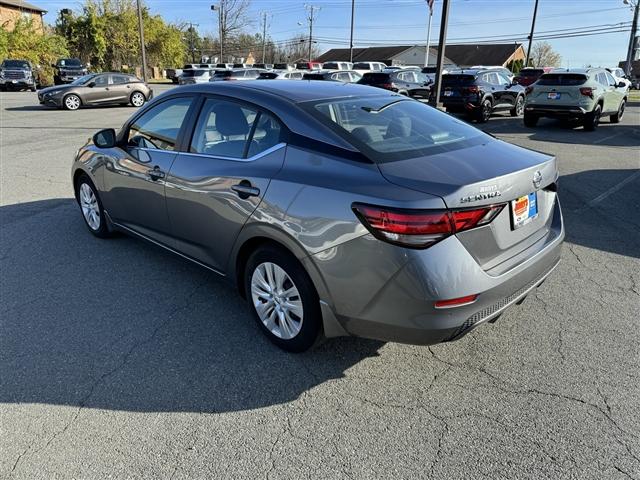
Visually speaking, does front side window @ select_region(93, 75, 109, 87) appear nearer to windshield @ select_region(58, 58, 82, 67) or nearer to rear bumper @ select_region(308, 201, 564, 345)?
windshield @ select_region(58, 58, 82, 67)

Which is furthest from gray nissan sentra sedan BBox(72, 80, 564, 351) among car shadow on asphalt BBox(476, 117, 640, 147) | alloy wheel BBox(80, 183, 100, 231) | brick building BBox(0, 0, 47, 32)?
brick building BBox(0, 0, 47, 32)

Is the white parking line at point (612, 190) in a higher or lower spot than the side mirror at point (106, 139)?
lower

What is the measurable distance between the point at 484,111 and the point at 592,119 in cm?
344

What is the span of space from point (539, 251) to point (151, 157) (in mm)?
2998

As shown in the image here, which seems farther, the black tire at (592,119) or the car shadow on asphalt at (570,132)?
the black tire at (592,119)

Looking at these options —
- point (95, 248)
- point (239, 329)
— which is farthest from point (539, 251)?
point (95, 248)

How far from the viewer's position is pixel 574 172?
28.7 ft

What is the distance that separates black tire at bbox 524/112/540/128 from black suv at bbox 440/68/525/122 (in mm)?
1635

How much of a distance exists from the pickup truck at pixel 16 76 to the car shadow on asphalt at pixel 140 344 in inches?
1198

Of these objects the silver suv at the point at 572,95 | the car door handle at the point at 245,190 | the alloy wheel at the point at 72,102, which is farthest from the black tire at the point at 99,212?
the alloy wheel at the point at 72,102

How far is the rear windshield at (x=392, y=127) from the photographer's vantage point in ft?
9.53

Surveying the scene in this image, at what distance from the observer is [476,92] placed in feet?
52.4

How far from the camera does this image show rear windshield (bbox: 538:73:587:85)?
1355cm

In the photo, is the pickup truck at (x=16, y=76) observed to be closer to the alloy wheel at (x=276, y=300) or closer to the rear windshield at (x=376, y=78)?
the rear windshield at (x=376, y=78)
